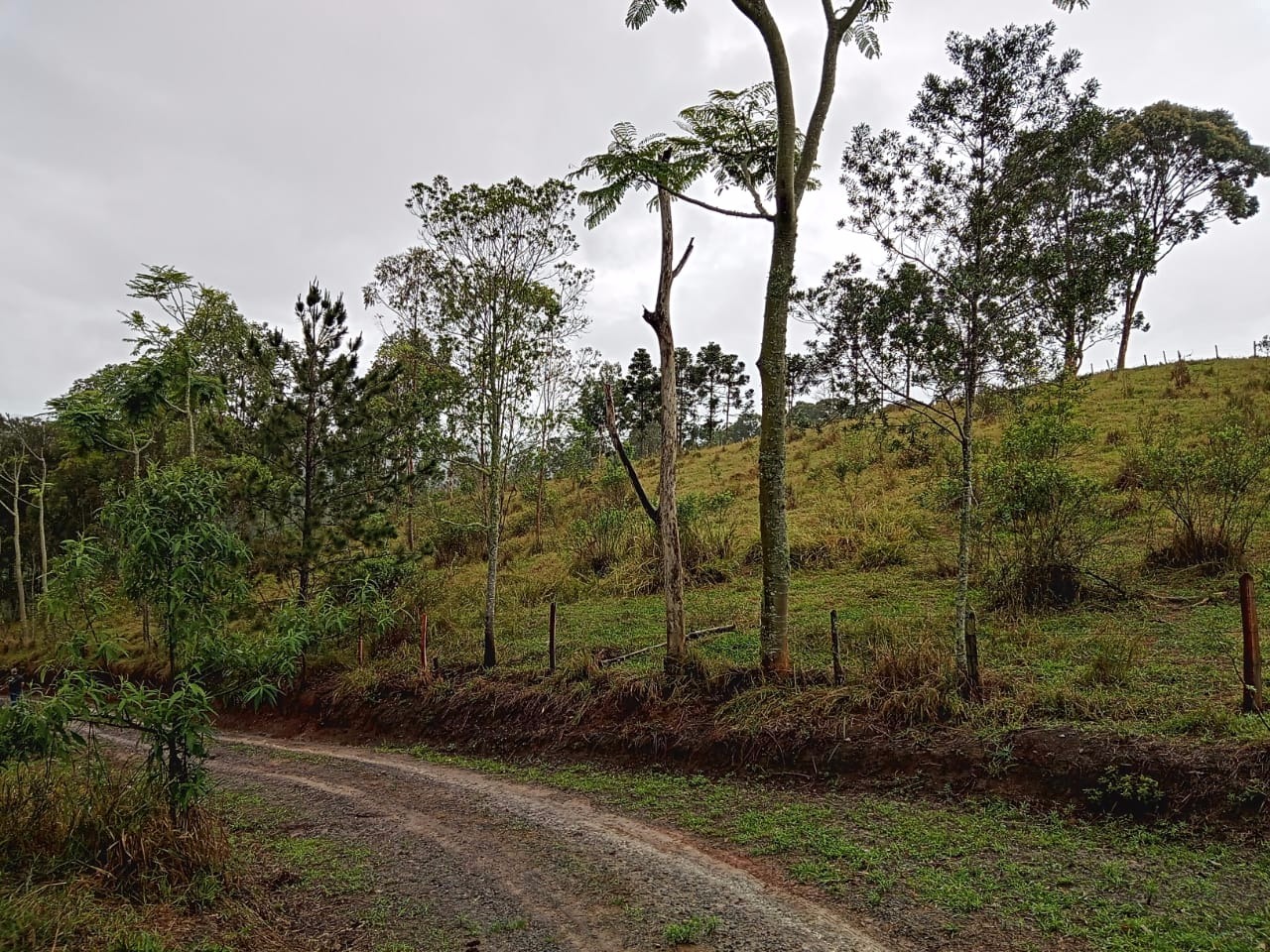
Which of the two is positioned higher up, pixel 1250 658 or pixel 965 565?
pixel 965 565

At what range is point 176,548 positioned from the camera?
16.3 ft

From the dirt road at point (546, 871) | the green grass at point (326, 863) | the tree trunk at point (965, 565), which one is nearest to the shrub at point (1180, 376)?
the tree trunk at point (965, 565)

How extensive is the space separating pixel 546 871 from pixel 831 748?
3.23 meters

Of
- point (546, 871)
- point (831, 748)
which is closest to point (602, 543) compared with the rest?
point (831, 748)

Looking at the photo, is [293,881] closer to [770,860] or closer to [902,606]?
[770,860]

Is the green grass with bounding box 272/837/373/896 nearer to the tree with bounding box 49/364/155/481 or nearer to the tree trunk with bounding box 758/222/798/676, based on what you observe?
the tree with bounding box 49/364/155/481

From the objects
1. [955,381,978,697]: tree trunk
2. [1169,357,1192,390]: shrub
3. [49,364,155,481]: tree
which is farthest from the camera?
[1169,357,1192,390]: shrub

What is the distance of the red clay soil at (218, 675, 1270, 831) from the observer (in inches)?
214

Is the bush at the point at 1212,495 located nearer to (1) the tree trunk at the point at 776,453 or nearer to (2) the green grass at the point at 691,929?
(1) the tree trunk at the point at 776,453

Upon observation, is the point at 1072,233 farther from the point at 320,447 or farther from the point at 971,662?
the point at 320,447

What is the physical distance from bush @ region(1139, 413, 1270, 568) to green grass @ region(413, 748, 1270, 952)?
7541 mm

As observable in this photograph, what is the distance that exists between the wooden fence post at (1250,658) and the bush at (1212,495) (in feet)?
18.6

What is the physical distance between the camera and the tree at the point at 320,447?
1348 centimetres

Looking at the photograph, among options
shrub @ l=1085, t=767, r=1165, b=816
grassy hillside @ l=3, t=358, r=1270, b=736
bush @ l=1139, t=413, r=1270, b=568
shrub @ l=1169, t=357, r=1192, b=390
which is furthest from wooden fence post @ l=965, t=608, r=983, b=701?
shrub @ l=1169, t=357, r=1192, b=390
